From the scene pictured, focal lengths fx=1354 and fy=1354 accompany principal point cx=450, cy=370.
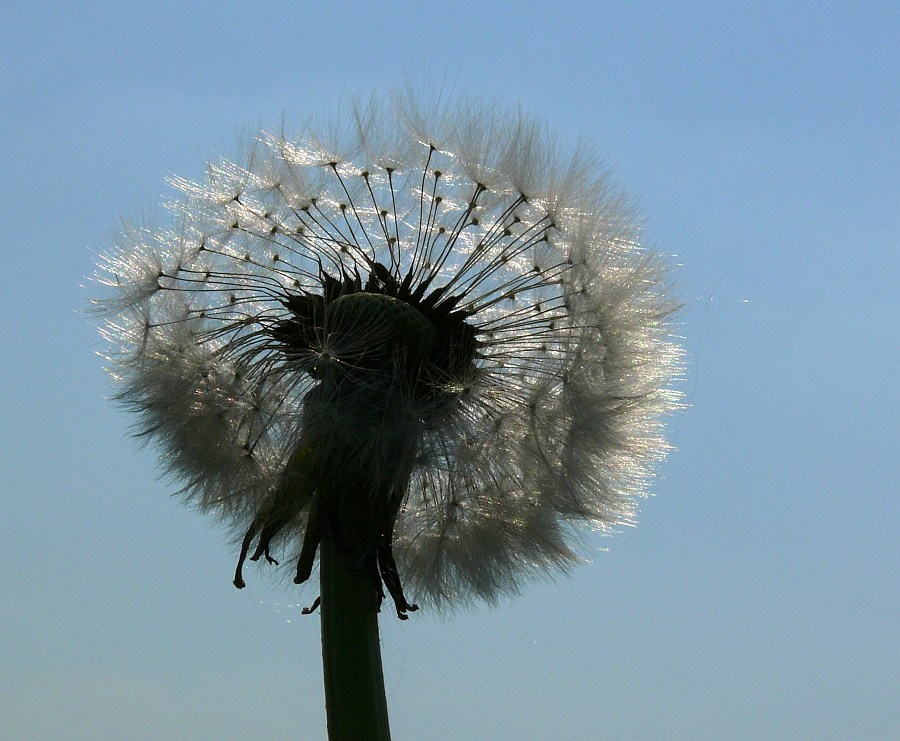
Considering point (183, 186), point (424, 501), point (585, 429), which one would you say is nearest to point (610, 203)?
point (585, 429)

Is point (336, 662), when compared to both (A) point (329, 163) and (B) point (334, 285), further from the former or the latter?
(A) point (329, 163)

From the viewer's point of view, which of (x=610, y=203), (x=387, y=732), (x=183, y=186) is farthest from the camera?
(x=183, y=186)
